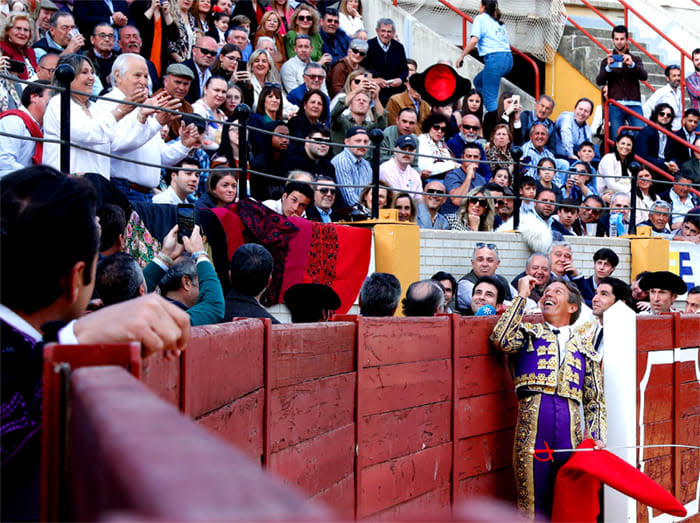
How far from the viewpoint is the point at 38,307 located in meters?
1.49

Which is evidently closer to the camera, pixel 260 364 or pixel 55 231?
pixel 55 231

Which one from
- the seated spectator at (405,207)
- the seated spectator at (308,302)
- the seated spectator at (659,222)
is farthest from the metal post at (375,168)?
the seated spectator at (659,222)

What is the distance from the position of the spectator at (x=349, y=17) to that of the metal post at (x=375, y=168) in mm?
4277

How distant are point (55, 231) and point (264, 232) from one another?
4678 mm

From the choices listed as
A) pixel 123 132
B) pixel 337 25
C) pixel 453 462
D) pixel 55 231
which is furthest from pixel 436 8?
pixel 55 231

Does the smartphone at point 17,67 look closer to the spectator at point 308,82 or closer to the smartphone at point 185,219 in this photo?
the smartphone at point 185,219

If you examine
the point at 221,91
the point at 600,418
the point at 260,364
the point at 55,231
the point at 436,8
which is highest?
the point at 436,8

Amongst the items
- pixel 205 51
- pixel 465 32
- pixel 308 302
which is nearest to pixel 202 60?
pixel 205 51

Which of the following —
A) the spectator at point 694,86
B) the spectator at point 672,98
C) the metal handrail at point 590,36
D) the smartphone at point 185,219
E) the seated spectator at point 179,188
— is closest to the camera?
the smartphone at point 185,219

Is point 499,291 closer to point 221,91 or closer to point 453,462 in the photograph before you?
point 453,462

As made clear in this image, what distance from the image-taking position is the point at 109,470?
0.76 m

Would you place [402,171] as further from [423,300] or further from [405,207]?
[423,300]

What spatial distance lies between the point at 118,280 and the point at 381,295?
6.11 ft

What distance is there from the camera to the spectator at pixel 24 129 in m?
5.18
